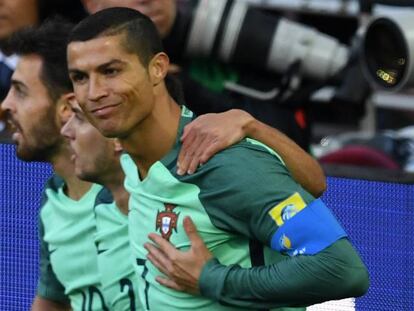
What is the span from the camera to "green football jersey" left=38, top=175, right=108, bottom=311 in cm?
443

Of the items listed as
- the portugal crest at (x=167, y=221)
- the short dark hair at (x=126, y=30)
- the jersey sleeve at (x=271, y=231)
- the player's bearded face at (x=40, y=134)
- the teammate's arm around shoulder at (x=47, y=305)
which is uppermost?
the short dark hair at (x=126, y=30)

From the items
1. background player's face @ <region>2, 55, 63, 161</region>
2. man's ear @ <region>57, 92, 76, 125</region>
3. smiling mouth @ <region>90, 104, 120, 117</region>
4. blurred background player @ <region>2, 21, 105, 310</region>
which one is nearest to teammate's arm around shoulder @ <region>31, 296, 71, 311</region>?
blurred background player @ <region>2, 21, 105, 310</region>

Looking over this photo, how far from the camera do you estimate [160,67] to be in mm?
3914

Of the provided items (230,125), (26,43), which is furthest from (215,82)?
(230,125)

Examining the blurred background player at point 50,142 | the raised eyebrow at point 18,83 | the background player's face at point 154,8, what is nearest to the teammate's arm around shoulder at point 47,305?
the blurred background player at point 50,142

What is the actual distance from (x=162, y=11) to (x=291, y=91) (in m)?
0.70

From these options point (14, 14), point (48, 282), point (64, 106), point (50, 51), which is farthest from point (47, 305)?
point (14, 14)

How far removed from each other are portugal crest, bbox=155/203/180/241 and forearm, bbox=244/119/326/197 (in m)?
0.29

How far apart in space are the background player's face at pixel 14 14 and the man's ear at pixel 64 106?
1458 mm

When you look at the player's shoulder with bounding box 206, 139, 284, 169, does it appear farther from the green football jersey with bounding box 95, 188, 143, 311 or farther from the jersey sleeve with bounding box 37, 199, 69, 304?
the jersey sleeve with bounding box 37, 199, 69, 304

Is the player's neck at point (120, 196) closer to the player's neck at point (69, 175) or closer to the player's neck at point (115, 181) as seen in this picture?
the player's neck at point (115, 181)

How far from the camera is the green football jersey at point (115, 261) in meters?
4.25

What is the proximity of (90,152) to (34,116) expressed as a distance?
1.41 feet

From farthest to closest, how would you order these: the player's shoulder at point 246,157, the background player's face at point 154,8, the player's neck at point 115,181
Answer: the background player's face at point 154,8 → the player's neck at point 115,181 → the player's shoulder at point 246,157
